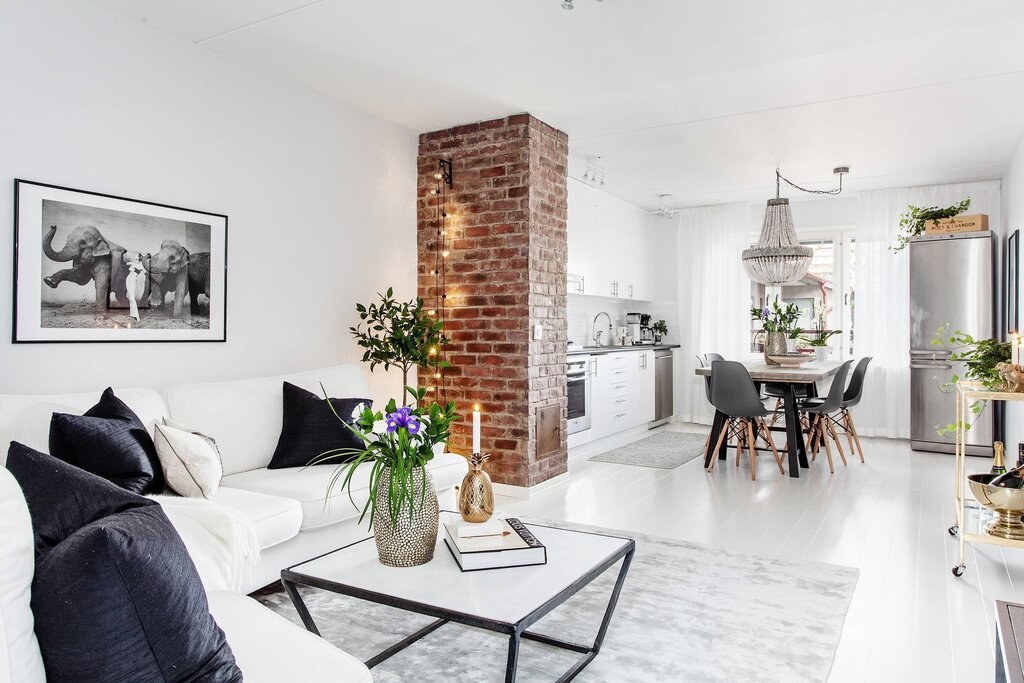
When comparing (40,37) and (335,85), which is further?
(335,85)

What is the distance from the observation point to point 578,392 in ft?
19.4

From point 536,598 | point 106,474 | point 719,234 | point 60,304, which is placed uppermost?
point 719,234

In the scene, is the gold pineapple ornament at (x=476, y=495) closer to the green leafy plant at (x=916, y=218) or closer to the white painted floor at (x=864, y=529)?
the white painted floor at (x=864, y=529)

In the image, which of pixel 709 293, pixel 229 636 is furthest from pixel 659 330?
pixel 229 636

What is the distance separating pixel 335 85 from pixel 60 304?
202cm

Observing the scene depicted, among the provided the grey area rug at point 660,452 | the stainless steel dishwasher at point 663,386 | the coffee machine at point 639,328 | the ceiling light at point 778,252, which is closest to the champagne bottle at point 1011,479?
the grey area rug at point 660,452

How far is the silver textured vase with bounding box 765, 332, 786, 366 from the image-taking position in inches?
235

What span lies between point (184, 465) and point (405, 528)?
1.06 meters

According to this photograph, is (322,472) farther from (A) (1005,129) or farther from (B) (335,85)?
(A) (1005,129)

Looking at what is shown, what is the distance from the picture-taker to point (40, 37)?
9.36 feet

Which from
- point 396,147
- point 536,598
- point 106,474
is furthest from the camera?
point 396,147

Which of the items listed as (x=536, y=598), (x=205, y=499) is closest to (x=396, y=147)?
(x=205, y=499)

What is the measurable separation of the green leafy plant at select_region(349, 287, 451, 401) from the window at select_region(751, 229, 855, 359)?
14.0 ft

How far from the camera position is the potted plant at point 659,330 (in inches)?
324
